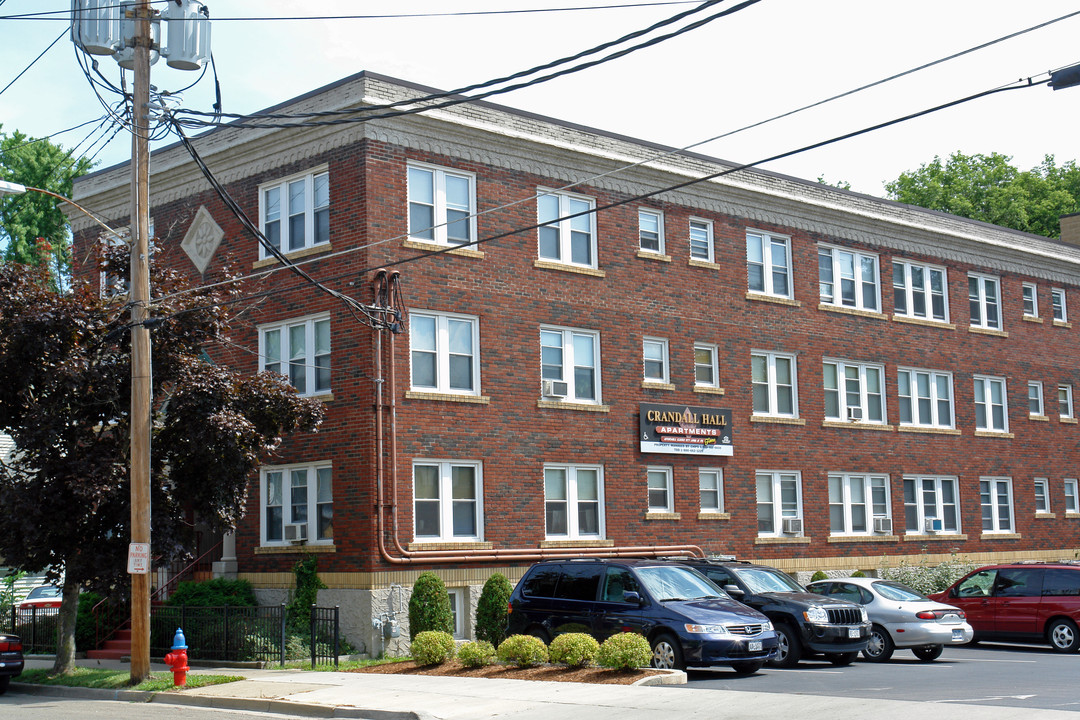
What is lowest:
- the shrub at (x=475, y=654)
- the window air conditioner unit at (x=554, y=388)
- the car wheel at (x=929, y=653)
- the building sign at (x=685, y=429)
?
the car wheel at (x=929, y=653)

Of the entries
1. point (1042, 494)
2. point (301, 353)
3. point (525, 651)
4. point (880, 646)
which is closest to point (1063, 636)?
point (880, 646)

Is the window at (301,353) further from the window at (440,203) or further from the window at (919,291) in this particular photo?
Answer: the window at (919,291)

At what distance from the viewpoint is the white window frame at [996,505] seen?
36938mm

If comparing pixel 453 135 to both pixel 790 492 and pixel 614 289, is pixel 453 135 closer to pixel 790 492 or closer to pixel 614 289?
pixel 614 289

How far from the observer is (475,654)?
19.6 m

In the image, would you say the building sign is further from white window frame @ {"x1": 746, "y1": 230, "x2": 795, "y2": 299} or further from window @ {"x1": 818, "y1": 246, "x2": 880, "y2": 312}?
window @ {"x1": 818, "y1": 246, "x2": 880, "y2": 312}

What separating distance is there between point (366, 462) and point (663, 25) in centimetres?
1291

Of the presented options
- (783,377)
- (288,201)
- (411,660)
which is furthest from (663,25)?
(783,377)

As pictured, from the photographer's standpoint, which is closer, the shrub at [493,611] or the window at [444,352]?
the shrub at [493,611]

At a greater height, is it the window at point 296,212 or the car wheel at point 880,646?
the window at point 296,212

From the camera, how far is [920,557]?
113 feet

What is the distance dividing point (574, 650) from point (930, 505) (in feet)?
66.5

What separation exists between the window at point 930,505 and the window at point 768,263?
7.14m

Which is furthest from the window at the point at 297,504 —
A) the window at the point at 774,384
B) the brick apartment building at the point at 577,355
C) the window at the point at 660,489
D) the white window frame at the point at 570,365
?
the window at the point at 774,384
